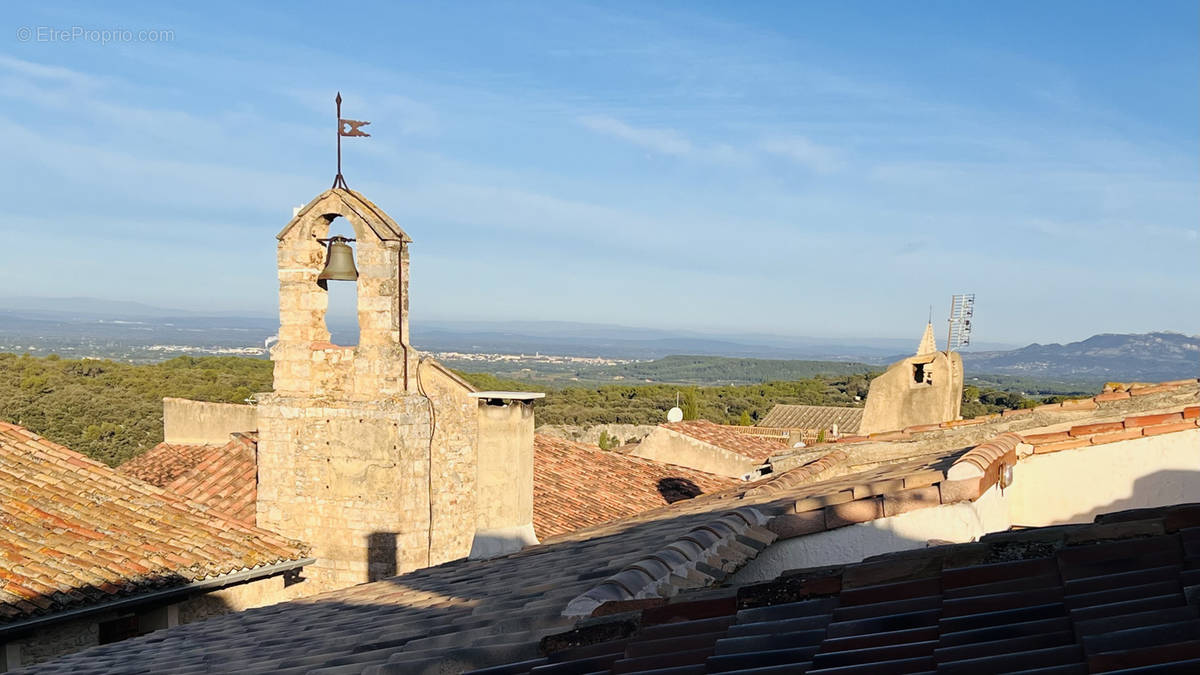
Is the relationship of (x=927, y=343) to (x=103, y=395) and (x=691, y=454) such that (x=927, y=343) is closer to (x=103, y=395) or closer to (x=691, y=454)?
(x=691, y=454)

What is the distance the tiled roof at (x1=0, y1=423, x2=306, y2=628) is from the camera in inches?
304

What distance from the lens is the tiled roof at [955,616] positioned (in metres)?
2.15

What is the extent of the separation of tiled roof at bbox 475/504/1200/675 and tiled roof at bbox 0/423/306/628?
5.90 meters

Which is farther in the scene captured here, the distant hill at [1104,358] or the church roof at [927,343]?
the distant hill at [1104,358]

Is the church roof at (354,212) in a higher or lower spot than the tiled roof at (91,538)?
higher

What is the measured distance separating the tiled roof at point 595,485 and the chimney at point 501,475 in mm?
4432

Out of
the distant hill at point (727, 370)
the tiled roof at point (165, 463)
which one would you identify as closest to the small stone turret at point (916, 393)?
the tiled roof at point (165, 463)

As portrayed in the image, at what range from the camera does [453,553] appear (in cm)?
1070

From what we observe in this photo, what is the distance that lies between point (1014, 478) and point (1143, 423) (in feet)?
2.79

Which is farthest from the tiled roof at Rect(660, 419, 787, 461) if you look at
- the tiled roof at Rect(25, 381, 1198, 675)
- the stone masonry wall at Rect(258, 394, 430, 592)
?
the tiled roof at Rect(25, 381, 1198, 675)

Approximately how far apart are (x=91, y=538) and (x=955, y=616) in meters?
8.03

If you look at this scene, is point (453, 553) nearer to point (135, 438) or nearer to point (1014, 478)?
point (1014, 478)

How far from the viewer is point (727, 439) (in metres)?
20.2

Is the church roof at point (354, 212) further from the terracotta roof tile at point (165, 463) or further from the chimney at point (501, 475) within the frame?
the terracotta roof tile at point (165, 463)
